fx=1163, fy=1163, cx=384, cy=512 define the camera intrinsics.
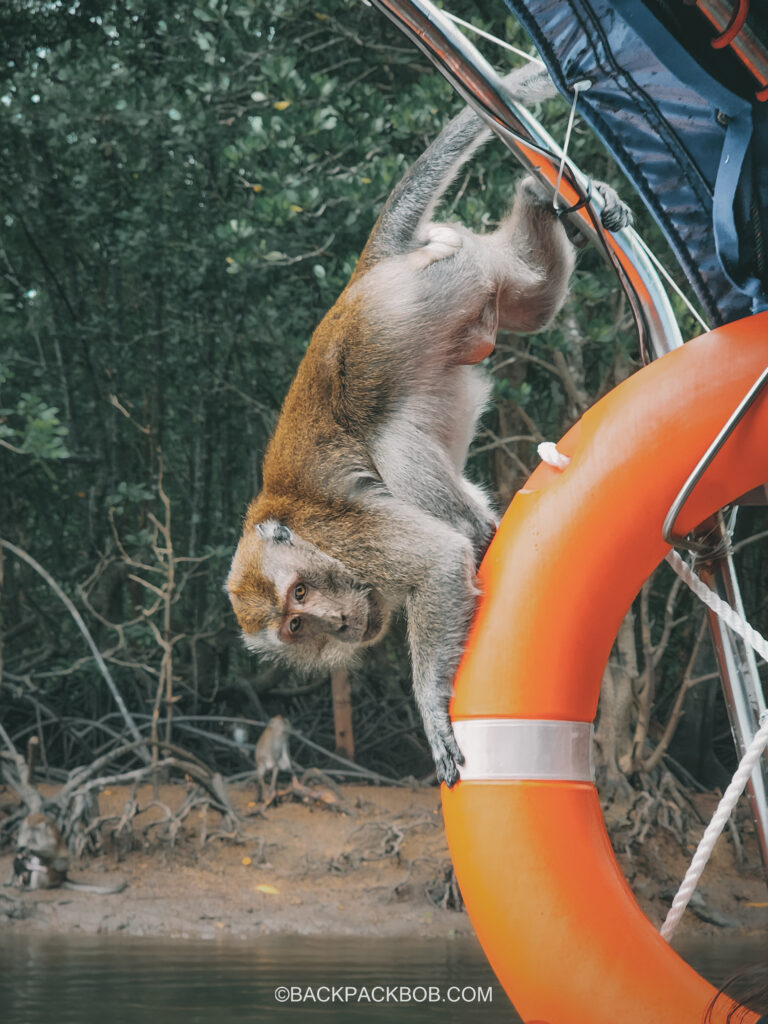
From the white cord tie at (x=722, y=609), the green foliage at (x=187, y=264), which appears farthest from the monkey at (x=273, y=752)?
the white cord tie at (x=722, y=609)

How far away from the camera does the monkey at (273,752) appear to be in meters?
8.70

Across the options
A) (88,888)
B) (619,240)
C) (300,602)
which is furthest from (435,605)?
(88,888)

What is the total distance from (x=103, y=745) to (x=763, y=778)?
739 centimetres

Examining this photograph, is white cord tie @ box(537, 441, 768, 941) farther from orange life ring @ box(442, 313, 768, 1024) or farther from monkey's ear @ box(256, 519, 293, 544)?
monkey's ear @ box(256, 519, 293, 544)

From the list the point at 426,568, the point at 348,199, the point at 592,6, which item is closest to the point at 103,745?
the point at 348,199

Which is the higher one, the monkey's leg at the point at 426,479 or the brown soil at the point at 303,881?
the monkey's leg at the point at 426,479

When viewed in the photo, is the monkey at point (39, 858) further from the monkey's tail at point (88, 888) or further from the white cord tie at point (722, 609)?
the white cord tie at point (722, 609)

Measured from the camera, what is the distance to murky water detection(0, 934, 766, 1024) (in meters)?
5.43

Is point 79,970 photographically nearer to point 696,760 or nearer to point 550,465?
point 550,465

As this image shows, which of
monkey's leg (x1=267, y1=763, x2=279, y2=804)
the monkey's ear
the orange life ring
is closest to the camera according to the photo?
the orange life ring

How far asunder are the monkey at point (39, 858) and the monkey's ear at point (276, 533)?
5.05 metres

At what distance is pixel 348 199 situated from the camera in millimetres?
7055

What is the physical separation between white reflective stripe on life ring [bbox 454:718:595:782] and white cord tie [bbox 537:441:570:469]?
534 millimetres

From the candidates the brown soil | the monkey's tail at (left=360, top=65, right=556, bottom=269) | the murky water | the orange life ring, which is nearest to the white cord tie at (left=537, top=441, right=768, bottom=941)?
the orange life ring
